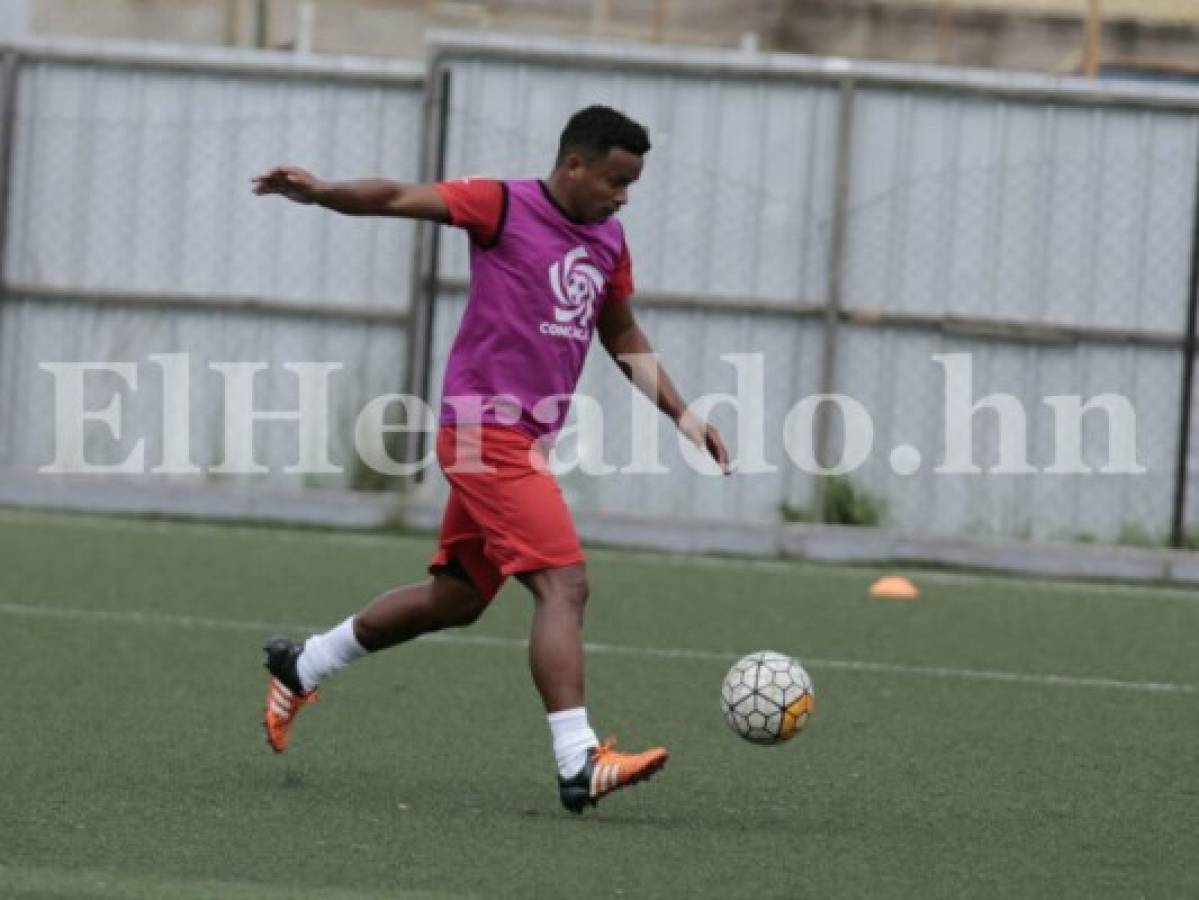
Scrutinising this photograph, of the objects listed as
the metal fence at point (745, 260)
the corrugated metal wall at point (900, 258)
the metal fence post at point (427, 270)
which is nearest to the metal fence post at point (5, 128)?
the metal fence at point (745, 260)

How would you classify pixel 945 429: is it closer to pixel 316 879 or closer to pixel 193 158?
pixel 193 158

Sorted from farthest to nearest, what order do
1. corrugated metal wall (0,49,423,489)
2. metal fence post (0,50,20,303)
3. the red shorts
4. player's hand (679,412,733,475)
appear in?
metal fence post (0,50,20,303)
corrugated metal wall (0,49,423,489)
player's hand (679,412,733,475)
the red shorts

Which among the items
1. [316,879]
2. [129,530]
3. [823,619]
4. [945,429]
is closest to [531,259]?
[316,879]

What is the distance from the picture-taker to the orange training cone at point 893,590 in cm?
1323

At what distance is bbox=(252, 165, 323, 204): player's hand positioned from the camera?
6.96 metres

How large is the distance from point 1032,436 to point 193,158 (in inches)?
206

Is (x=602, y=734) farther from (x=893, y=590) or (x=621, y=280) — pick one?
(x=893, y=590)

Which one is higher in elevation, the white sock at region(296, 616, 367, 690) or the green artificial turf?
the white sock at region(296, 616, 367, 690)

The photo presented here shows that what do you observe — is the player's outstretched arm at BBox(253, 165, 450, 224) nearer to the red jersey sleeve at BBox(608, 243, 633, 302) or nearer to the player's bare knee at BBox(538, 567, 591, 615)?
the red jersey sleeve at BBox(608, 243, 633, 302)

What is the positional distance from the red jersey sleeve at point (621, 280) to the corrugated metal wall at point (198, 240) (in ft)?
28.1
